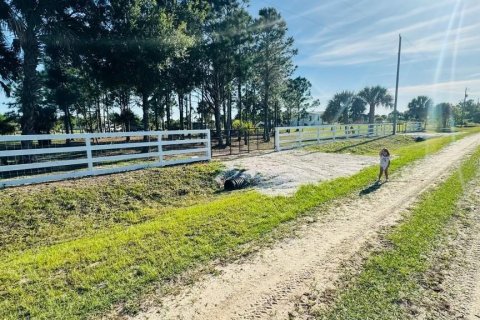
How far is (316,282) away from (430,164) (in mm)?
10817

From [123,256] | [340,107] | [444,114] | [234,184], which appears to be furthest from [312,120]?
[123,256]

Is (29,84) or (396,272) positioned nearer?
(396,272)

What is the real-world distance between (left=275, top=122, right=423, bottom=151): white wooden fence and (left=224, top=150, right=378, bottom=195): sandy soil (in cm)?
245

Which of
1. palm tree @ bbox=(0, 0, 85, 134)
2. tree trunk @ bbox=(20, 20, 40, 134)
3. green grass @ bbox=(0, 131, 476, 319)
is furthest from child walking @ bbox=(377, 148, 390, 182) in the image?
tree trunk @ bbox=(20, 20, 40, 134)

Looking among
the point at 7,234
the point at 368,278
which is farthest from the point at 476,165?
the point at 7,234

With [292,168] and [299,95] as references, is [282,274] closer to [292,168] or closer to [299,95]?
[292,168]

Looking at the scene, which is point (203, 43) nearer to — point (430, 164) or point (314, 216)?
point (430, 164)

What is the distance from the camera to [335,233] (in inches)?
191

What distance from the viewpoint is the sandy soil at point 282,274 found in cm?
293

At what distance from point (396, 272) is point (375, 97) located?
68.1 m

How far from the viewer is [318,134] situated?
19.1 m

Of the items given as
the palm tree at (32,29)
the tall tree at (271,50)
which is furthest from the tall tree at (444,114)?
the palm tree at (32,29)

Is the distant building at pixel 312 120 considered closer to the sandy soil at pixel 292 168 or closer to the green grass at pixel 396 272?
the sandy soil at pixel 292 168

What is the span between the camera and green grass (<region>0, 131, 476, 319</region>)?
3.12 meters
